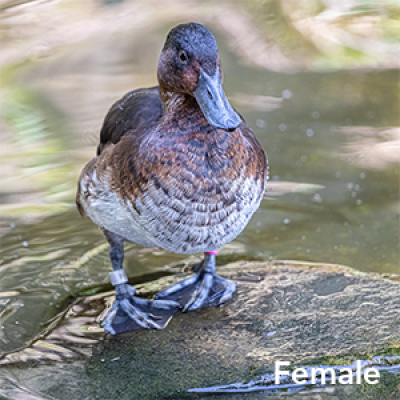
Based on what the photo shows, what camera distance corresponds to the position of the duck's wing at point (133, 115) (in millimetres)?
2658

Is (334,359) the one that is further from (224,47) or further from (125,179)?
(224,47)

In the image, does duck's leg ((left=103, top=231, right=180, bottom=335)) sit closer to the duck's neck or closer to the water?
the water

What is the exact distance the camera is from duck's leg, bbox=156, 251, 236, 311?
2.96 meters

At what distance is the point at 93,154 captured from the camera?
4824mm

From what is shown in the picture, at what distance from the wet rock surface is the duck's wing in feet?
2.96

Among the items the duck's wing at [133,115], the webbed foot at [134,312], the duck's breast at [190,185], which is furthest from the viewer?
the webbed foot at [134,312]

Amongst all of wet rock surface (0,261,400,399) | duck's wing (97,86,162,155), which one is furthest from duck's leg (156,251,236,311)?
duck's wing (97,86,162,155)

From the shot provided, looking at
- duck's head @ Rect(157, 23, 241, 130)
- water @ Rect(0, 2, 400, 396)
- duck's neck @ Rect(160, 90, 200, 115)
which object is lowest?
water @ Rect(0, 2, 400, 396)

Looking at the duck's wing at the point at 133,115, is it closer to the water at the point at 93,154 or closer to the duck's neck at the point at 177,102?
the duck's neck at the point at 177,102

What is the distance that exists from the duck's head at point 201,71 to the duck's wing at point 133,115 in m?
0.34

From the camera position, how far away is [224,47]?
6074mm

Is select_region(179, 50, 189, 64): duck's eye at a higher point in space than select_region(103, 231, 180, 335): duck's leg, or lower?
higher

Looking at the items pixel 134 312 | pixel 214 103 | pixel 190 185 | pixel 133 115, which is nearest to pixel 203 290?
pixel 134 312

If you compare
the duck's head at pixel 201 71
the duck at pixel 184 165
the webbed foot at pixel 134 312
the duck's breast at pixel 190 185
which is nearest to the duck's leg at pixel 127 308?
the webbed foot at pixel 134 312
